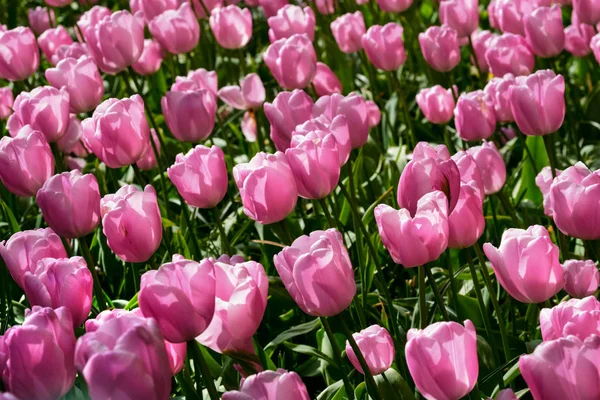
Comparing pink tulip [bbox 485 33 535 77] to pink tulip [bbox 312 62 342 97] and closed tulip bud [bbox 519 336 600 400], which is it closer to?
pink tulip [bbox 312 62 342 97]

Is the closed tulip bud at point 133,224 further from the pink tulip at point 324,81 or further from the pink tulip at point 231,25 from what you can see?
the pink tulip at point 231,25

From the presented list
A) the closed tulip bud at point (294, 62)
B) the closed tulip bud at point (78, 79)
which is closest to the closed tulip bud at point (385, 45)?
the closed tulip bud at point (294, 62)

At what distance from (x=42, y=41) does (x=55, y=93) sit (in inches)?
55.2

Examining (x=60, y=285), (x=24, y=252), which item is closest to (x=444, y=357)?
(x=60, y=285)

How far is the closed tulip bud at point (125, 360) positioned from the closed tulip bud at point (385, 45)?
202cm

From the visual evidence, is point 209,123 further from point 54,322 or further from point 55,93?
point 54,322

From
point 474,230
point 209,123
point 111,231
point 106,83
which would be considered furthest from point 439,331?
point 106,83

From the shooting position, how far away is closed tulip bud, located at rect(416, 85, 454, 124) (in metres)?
2.77

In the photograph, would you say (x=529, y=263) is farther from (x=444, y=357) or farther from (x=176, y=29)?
(x=176, y=29)

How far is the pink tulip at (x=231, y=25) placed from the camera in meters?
3.27

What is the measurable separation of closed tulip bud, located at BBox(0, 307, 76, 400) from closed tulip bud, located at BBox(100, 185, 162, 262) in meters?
0.46

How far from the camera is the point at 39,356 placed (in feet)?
3.94

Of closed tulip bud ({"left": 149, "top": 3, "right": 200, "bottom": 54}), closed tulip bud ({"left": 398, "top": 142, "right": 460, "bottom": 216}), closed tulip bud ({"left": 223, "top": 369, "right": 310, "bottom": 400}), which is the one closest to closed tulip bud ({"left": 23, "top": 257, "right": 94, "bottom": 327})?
closed tulip bud ({"left": 223, "top": 369, "right": 310, "bottom": 400})

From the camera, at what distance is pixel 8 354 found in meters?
1.25
